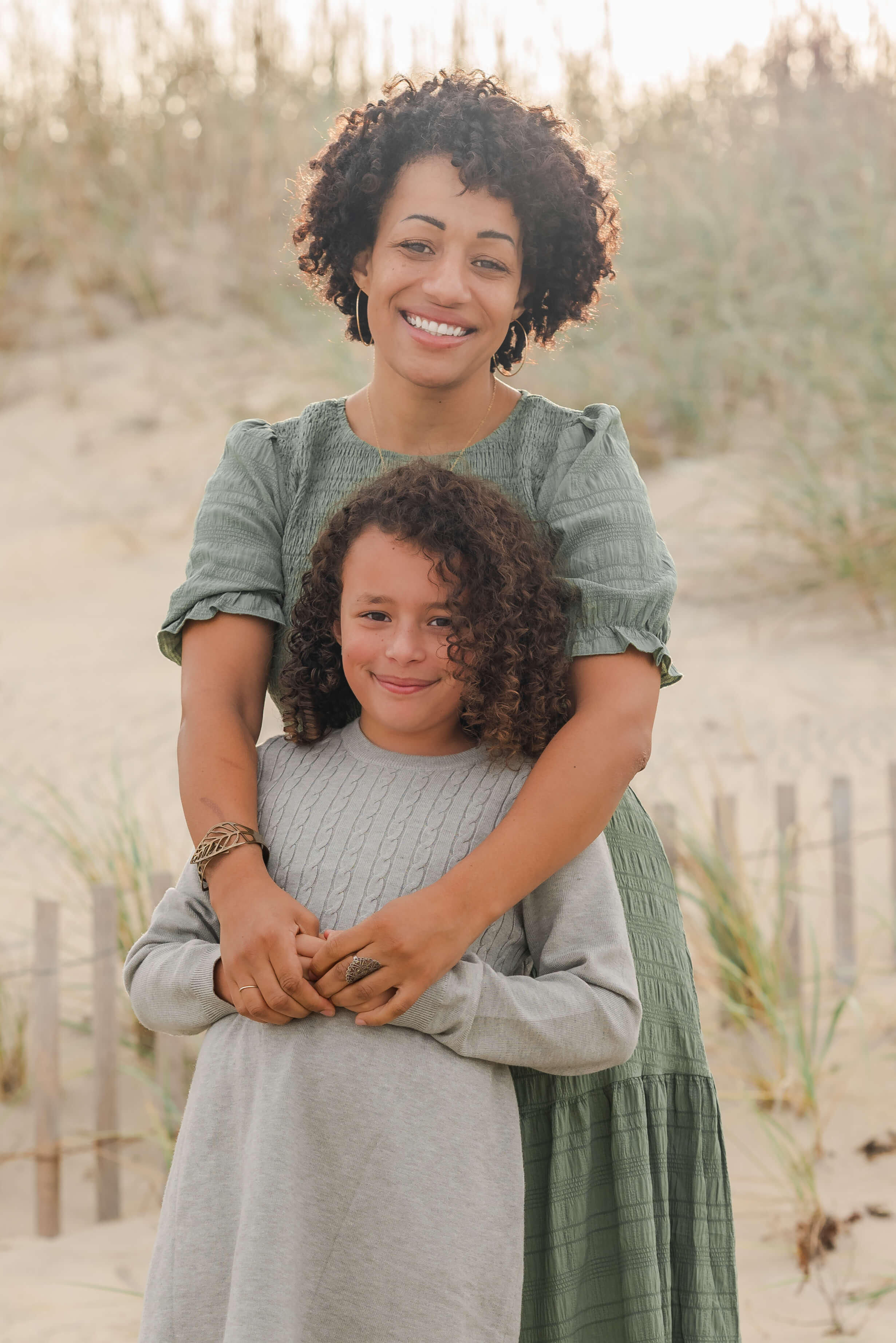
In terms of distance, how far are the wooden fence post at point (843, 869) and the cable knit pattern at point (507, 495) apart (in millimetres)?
2421

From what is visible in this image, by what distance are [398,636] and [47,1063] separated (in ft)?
7.26

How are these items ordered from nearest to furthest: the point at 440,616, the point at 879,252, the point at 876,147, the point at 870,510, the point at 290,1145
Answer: the point at 290,1145 → the point at 440,616 → the point at 870,510 → the point at 879,252 → the point at 876,147

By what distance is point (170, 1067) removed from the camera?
338 centimetres

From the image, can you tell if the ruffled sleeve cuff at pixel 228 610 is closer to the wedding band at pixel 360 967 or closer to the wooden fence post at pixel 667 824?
the wedding band at pixel 360 967

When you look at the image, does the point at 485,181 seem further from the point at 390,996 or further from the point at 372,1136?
the point at 372,1136

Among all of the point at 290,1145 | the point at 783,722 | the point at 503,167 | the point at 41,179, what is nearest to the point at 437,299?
the point at 503,167

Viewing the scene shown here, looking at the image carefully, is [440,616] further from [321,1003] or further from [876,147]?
[876,147]

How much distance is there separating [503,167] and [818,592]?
496 cm

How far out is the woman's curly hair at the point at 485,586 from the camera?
1.61m

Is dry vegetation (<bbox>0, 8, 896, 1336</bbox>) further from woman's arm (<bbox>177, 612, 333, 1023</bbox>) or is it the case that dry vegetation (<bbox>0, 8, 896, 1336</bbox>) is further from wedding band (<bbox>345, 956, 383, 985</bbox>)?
wedding band (<bbox>345, 956, 383, 985</bbox>)

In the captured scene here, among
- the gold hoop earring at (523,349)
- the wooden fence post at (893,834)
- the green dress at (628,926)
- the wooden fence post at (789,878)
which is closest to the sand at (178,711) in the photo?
the wooden fence post at (893,834)

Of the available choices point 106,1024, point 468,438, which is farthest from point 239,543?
point 106,1024

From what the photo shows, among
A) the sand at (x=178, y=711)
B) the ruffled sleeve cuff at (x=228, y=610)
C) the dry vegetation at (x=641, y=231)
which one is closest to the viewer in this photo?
the ruffled sleeve cuff at (x=228, y=610)

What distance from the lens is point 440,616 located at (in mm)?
1643
